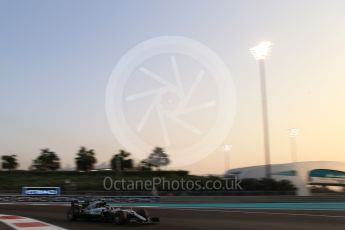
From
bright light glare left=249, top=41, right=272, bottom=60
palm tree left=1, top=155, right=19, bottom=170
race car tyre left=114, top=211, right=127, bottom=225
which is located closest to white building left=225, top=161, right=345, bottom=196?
bright light glare left=249, top=41, right=272, bottom=60

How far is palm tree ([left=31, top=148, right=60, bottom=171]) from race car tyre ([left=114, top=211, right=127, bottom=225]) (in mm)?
80626

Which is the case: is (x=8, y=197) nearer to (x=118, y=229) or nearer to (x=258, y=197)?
(x=258, y=197)

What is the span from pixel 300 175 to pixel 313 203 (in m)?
19.6

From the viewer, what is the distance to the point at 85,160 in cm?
9200

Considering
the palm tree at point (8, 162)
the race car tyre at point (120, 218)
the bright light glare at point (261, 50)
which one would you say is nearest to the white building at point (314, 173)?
the bright light glare at point (261, 50)

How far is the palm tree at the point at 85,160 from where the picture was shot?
299ft

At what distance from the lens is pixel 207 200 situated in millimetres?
33938

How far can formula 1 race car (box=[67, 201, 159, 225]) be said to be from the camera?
1445 centimetres

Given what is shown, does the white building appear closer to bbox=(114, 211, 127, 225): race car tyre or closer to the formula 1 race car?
the formula 1 race car

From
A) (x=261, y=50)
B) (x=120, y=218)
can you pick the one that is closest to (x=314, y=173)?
(x=261, y=50)

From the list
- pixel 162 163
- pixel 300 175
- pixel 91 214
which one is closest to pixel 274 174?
pixel 300 175

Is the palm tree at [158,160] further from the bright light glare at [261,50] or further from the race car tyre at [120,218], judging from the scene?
the race car tyre at [120,218]

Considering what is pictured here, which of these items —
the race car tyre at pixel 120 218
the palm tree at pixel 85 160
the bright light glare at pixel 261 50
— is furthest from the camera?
the palm tree at pixel 85 160

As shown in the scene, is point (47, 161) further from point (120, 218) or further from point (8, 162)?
point (120, 218)
